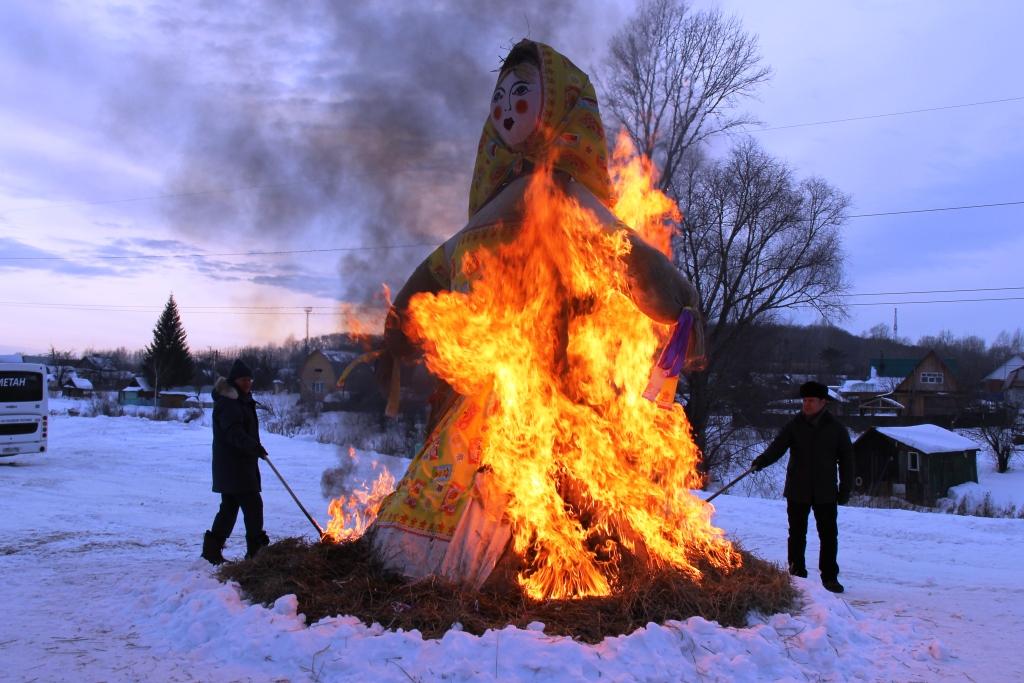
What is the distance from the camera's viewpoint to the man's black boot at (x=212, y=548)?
6.06 meters

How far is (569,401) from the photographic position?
4.99 meters

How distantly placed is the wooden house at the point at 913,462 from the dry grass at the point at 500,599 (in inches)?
853

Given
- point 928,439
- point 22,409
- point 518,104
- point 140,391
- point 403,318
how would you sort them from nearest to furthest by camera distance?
1. point 518,104
2. point 403,318
3. point 22,409
4. point 928,439
5. point 140,391

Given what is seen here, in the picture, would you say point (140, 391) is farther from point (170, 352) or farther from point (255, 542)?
point (255, 542)

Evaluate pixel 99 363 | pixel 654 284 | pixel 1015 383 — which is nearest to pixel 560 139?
pixel 654 284

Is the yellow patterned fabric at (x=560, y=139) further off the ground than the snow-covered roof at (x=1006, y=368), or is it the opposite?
the snow-covered roof at (x=1006, y=368)

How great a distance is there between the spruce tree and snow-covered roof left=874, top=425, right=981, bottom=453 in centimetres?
4571

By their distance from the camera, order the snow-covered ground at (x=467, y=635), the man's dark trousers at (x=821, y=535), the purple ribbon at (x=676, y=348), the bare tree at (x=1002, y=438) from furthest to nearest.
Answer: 1. the bare tree at (x=1002, y=438)
2. the man's dark trousers at (x=821, y=535)
3. the purple ribbon at (x=676, y=348)
4. the snow-covered ground at (x=467, y=635)

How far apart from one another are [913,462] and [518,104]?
26257 mm

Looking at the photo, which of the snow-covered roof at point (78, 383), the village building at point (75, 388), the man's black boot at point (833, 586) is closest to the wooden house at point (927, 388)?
the man's black boot at point (833, 586)

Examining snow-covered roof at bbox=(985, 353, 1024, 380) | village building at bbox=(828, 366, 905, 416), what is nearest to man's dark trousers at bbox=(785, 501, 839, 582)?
village building at bbox=(828, 366, 905, 416)

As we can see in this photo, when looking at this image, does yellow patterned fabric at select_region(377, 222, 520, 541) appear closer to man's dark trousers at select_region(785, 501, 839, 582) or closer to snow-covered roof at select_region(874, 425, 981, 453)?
man's dark trousers at select_region(785, 501, 839, 582)

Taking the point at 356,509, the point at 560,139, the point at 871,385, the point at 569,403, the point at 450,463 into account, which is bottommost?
the point at 356,509

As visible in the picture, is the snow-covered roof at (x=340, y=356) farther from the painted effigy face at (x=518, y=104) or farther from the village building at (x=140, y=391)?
the village building at (x=140, y=391)
